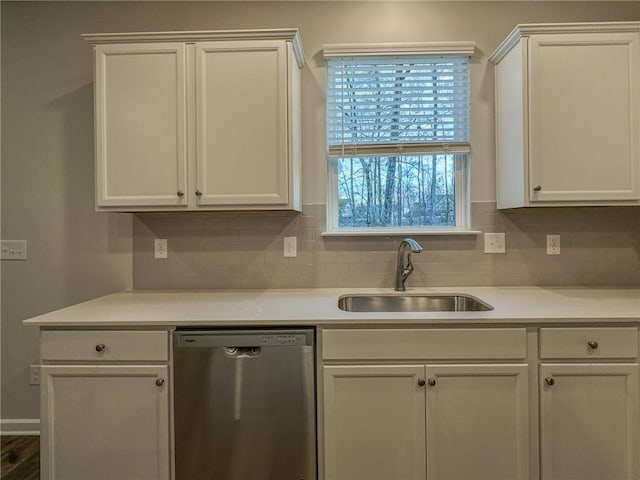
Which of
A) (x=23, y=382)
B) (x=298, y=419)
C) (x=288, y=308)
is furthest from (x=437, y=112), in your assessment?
(x=23, y=382)

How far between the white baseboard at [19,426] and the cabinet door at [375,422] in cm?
188

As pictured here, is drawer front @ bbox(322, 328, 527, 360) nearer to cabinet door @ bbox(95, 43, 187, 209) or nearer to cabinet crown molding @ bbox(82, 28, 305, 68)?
cabinet door @ bbox(95, 43, 187, 209)

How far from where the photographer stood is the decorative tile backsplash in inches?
87.0

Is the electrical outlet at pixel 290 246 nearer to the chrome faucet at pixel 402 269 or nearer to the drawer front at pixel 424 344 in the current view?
the chrome faucet at pixel 402 269

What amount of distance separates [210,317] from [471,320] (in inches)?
41.5

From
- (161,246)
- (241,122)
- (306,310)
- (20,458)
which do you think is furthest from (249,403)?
(20,458)

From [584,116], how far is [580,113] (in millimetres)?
24

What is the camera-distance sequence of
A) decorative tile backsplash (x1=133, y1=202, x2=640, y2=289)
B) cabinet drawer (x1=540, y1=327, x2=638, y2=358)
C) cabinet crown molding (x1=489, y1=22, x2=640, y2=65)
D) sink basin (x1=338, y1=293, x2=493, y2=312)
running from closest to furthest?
cabinet drawer (x1=540, y1=327, x2=638, y2=358), cabinet crown molding (x1=489, y1=22, x2=640, y2=65), sink basin (x1=338, y1=293, x2=493, y2=312), decorative tile backsplash (x1=133, y1=202, x2=640, y2=289)

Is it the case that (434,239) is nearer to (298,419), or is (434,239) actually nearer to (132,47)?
(298,419)

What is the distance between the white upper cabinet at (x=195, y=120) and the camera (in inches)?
74.2

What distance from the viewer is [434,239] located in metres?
2.24

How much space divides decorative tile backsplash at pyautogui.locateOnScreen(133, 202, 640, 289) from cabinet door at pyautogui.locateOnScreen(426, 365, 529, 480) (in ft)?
2.46

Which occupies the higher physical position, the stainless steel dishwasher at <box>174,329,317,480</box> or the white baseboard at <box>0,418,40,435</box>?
the stainless steel dishwasher at <box>174,329,317,480</box>

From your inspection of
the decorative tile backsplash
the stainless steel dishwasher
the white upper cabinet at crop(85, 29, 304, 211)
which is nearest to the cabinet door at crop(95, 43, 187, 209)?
the white upper cabinet at crop(85, 29, 304, 211)
